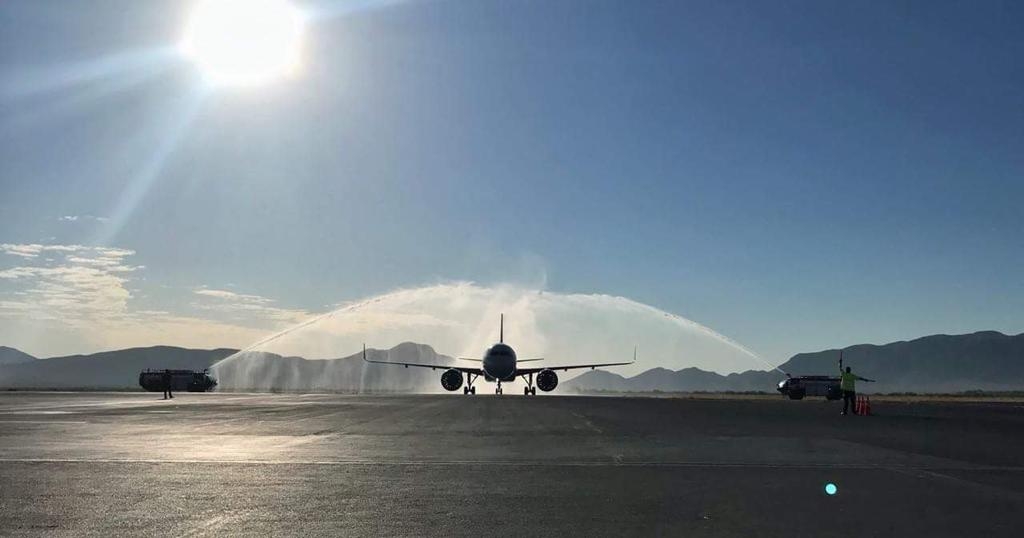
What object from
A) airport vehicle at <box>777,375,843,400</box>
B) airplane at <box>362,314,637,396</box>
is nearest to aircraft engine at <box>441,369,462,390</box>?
airplane at <box>362,314,637,396</box>

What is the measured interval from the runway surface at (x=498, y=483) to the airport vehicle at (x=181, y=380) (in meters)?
68.6

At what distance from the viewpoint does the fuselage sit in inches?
3022

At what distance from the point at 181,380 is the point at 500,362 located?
128ft

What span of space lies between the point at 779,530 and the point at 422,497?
16.7 ft

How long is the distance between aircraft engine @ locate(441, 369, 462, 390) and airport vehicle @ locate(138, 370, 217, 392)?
93.3ft

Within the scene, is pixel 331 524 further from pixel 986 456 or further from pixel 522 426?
pixel 522 426

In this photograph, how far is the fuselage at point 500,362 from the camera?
76750 mm

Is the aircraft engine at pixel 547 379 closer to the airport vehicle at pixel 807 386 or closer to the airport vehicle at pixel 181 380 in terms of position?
the airport vehicle at pixel 807 386

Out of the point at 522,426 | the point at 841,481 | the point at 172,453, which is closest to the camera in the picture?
the point at 841,481

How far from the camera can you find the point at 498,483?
13.8 m

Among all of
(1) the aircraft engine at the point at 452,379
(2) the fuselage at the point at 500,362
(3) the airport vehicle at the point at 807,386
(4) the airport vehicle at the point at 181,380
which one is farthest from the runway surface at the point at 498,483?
(4) the airport vehicle at the point at 181,380

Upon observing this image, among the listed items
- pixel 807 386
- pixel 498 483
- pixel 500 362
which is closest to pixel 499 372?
pixel 500 362

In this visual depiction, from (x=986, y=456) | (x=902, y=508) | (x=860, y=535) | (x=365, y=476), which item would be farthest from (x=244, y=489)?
(x=986, y=456)

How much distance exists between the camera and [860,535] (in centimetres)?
968
